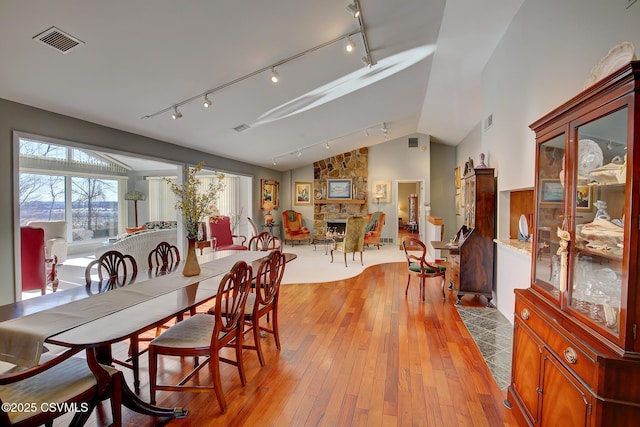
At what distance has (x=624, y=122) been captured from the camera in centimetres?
127

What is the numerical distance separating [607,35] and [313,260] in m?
6.15

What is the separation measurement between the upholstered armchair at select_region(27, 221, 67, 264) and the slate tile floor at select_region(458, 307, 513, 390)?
5323 millimetres

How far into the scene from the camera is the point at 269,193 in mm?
9469

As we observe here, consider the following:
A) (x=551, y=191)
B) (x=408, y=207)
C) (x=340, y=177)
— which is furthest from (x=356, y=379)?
(x=408, y=207)

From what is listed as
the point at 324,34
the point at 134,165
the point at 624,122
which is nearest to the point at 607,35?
the point at 624,122

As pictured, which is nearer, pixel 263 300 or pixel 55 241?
pixel 263 300

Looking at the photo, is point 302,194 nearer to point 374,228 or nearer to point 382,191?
point 382,191

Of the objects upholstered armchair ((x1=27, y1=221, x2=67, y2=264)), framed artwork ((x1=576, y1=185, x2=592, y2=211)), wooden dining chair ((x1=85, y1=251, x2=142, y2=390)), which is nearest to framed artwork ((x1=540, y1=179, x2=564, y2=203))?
framed artwork ((x1=576, y1=185, x2=592, y2=211))

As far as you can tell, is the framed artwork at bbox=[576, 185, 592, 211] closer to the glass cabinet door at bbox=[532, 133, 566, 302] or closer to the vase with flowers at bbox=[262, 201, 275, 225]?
the glass cabinet door at bbox=[532, 133, 566, 302]

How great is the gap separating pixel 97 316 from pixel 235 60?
8.87 ft

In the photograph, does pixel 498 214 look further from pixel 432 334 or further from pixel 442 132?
pixel 442 132

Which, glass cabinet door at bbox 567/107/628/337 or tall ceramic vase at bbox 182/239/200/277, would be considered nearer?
glass cabinet door at bbox 567/107/628/337

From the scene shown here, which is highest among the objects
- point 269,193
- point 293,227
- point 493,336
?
point 269,193

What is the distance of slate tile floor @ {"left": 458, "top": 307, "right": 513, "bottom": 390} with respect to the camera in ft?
8.57
